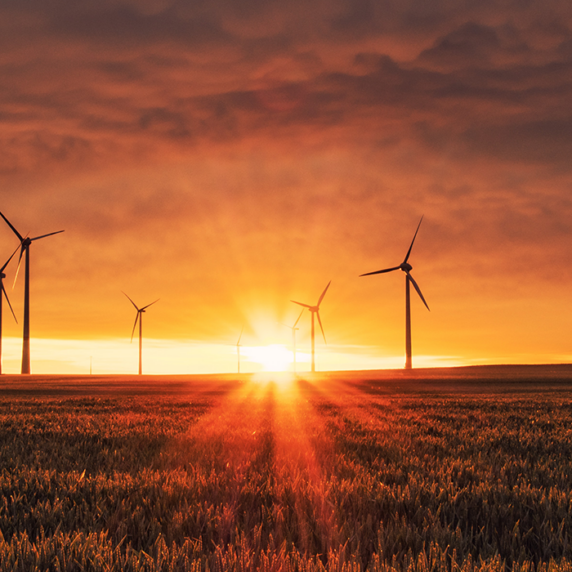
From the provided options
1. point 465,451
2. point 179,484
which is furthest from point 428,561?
point 465,451

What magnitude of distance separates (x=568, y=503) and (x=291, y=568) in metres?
3.97

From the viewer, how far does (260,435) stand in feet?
37.8

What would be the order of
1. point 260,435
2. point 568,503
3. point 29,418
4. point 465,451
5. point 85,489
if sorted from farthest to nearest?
point 29,418 → point 260,435 → point 465,451 → point 85,489 → point 568,503

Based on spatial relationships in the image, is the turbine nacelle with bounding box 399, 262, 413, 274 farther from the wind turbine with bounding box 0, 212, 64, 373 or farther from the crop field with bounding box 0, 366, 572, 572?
the crop field with bounding box 0, 366, 572, 572

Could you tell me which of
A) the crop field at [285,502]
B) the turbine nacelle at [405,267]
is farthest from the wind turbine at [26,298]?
the crop field at [285,502]

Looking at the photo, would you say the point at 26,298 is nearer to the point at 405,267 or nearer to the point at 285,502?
the point at 405,267

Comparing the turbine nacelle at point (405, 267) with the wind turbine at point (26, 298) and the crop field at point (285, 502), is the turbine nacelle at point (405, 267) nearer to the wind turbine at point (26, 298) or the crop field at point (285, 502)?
the wind turbine at point (26, 298)

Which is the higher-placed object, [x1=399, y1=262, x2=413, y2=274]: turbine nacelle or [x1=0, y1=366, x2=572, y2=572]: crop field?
[x1=399, y1=262, x2=413, y2=274]: turbine nacelle

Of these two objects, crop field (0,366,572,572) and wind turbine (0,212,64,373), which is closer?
crop field (0,366,572,572)

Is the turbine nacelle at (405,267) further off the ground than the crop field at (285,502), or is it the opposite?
the turbine nacelle at (405,267)

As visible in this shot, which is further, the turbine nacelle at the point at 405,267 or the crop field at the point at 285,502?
the turbine nacelle at the point at 405,267

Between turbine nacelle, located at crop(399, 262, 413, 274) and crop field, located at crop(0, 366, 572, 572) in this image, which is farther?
turbine nacelle, located at crop(399, 262, 413, 274)

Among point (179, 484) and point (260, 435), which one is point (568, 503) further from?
point (260, 435)

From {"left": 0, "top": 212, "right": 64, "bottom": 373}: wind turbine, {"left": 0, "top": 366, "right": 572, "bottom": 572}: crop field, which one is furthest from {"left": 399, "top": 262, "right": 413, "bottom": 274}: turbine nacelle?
{"left": 0, "top": 366, "right": 572, "bottom": 572}: crop field
